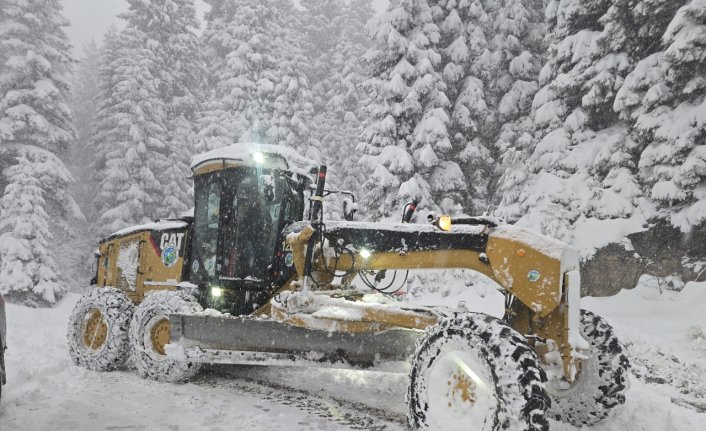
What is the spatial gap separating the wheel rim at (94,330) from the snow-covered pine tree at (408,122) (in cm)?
956

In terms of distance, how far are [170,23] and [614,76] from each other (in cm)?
2148

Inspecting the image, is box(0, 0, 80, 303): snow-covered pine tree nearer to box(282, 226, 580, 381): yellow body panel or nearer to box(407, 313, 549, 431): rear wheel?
box(282, 226, 580, 381): yellow body panel

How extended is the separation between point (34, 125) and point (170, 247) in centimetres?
1619

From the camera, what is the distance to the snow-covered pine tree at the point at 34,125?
62.0ft

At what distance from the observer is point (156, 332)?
6898 millimetres

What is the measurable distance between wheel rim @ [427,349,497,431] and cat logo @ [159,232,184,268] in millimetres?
5112

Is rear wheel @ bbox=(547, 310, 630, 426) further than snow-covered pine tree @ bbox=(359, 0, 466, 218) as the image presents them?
No

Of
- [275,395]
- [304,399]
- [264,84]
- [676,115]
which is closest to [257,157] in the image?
[275,395]

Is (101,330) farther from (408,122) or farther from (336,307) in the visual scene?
(408,122)

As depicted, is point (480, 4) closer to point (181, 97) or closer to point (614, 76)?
point (614, 76)

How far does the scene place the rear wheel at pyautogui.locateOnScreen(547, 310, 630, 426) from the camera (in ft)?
14.4

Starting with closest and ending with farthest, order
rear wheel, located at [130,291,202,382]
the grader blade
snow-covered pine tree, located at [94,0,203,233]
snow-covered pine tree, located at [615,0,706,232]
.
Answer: the grader blade
rear wheel, located at [130,291,202,382]
snow-covered pine tree, located at [615,0,706,232]
snow-covered pine tree, located at [94,0,203,233]

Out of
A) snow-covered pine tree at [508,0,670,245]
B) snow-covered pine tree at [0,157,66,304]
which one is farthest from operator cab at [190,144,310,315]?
snow-covered pine tree at [0,157,66,304]

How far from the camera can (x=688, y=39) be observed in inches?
378
